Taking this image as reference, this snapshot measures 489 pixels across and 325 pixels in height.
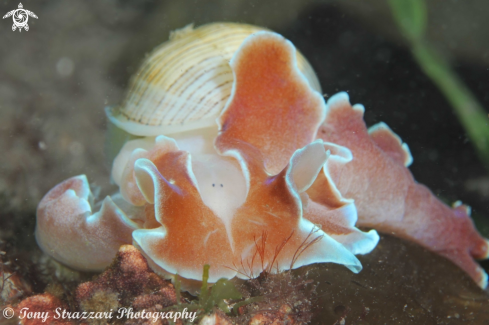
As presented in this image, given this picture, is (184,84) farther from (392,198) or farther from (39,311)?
(392,198)

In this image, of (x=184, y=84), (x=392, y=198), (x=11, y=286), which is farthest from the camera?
(x=392, y=198)

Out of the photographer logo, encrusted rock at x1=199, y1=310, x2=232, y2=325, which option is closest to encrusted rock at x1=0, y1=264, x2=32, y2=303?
encrusted rock at x1=199, y1=310, x2=232, y2=325

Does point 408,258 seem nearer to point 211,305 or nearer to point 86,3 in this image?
point 211,305

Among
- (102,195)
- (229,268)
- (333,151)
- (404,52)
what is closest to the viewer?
(229,268)

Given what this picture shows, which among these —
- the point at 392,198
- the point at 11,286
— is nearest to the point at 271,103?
the point at 392,198

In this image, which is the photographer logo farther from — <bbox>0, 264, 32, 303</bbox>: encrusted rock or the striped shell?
<bbox>0, 264, 32, 303</bbox>: encrusted rock

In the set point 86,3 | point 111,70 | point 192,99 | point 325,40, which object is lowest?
point 192,99

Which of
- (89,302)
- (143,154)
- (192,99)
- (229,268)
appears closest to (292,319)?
(229,268)
